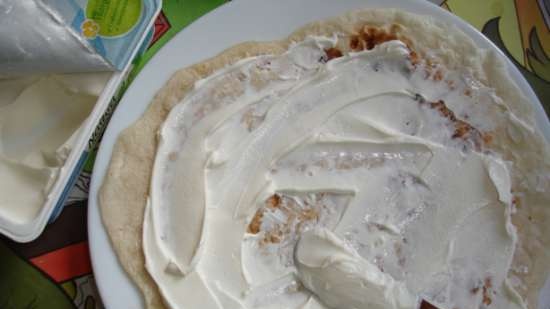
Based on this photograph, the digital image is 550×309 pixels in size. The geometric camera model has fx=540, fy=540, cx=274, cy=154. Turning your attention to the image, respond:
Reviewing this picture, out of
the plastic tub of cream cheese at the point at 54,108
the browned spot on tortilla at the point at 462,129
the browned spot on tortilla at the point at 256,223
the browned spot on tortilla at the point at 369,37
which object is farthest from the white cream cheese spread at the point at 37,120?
the browned spot on tortilla at the point at 462,129

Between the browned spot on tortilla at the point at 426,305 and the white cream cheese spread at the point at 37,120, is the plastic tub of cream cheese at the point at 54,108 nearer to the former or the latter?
the white cream cheese spread at the point at 37,120

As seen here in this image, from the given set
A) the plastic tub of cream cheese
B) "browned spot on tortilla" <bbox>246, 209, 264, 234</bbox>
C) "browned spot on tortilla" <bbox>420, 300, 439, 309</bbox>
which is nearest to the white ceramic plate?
the plastic tub of cream cheese

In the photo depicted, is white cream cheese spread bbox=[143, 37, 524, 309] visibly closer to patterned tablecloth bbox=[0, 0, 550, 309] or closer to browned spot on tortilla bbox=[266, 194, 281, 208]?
browned spot on tortilla bbox=[266, 194, 281, 208]

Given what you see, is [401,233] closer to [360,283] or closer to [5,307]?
[360,283]

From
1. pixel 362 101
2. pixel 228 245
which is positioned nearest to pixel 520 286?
pixel 362 101

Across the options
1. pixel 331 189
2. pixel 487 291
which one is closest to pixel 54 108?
pixel 331 189

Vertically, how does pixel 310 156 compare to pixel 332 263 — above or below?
above

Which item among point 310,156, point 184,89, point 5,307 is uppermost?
point 184,89

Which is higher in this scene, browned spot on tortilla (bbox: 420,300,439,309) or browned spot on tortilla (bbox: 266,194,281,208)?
browned spot on tortilla (bbox: 266,194,281,208)
